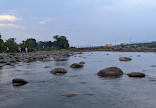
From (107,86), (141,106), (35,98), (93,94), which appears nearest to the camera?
(141,106)

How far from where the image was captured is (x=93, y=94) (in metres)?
10.1

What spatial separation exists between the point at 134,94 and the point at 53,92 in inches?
181

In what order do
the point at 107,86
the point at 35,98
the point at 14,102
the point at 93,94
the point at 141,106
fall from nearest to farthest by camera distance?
1. the point at 141,106
2. the point at 14,102
3. the point at 35,98
4. the point at 93,94
5. the point at 107,86

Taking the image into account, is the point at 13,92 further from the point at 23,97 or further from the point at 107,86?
the point at 107,86

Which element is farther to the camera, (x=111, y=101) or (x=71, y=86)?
(x=71, y=86)

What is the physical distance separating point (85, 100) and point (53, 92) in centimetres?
245

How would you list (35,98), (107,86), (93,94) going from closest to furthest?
1. (35,98)
2. (93,94)
3. (107,86)

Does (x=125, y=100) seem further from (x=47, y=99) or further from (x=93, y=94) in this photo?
(x=47, y=99)

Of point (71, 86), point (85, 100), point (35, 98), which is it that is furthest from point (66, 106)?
point (71, 86)

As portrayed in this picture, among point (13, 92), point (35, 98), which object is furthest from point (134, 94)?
point (13, 92)

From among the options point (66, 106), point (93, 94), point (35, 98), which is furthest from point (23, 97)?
point (93, 94)

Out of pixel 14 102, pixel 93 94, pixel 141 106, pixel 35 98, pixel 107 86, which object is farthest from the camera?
pixel 107 86

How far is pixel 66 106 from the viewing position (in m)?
8.17

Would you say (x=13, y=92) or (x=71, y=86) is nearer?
(x=13, y=92)
